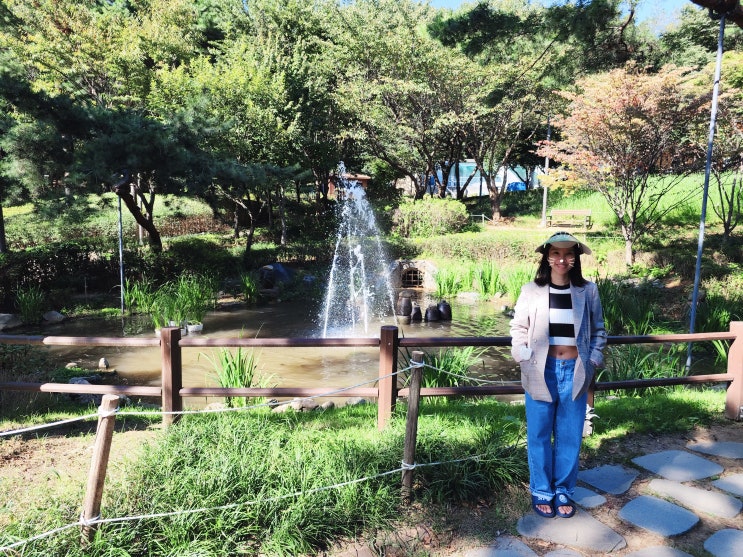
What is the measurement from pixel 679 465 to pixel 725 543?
0.84m

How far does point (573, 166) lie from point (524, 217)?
9.66 metres

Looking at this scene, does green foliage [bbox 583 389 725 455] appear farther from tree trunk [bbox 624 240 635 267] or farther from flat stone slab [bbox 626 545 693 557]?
tree trunk [bbox 624 240 635 267]

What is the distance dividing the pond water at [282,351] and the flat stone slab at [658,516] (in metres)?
2.38

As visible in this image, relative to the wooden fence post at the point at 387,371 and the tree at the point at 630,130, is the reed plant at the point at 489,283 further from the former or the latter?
the wooden fence post at the point at 387,371

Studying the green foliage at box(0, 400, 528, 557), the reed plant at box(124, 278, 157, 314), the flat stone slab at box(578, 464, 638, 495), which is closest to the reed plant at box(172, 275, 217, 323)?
the reed plant at box(124, 278, 157, 314)

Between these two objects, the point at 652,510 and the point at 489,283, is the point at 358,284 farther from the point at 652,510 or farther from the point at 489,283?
the point at 652,510

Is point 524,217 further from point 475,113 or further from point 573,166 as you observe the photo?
point 573,166

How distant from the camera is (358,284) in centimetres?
1348

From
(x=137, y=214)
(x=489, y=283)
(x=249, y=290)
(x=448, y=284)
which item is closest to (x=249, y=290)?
(x=249, y=290)

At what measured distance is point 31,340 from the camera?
3.59 metres

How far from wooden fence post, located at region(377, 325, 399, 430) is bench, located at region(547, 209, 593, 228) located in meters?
16.3

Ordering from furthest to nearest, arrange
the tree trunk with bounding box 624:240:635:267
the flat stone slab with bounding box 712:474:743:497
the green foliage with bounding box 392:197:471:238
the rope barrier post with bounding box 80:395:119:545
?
the green foliage with bounding box 392:197:471:238 < the tree trunk with bounding box 624:240:635:267 < the flat stone slab with bounding box 712:474:743:497 < the rope barrier post with bounding box 80:395:119:545

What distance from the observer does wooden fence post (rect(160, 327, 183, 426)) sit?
344 centimetres

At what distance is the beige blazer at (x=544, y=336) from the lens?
101 inches
